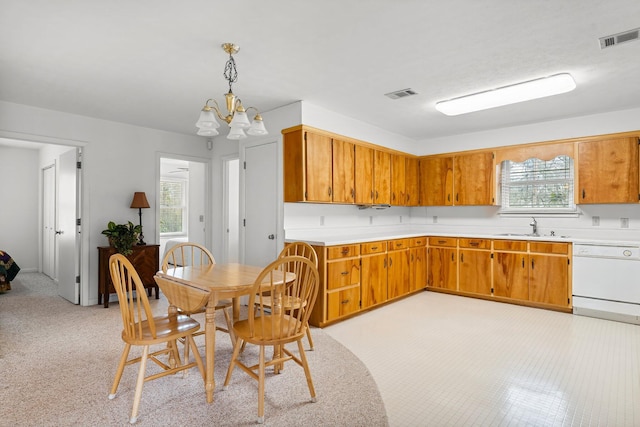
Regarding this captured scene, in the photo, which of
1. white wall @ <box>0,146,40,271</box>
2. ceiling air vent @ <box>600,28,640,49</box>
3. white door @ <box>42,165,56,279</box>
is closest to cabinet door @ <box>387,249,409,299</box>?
ceiling air vent @ <box>600,28,640,49</box>

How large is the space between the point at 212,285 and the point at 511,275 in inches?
158

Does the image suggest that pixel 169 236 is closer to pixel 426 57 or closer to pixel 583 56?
pixel 426 57

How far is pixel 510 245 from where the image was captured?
4.77 metres

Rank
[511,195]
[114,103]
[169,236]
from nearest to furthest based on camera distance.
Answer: [114,103] → [511,195] → [169,236]

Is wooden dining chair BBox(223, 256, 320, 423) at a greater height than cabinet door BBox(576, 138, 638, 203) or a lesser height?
lesser

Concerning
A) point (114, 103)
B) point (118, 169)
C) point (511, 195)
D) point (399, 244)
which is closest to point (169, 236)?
point (118, 169)

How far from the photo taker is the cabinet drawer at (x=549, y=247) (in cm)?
438

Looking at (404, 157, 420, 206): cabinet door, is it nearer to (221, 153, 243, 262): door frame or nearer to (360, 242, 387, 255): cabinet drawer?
(360, 242, 387, 255): cabinet drawer

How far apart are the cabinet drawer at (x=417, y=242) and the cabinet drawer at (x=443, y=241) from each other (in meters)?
0.10

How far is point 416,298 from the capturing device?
5082mm

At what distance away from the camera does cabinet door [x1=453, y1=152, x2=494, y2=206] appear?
532 centimetres

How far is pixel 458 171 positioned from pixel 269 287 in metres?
4.27

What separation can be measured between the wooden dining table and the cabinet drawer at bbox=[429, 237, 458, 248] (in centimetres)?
341

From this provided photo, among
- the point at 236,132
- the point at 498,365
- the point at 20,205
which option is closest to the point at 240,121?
the point at 236,132
